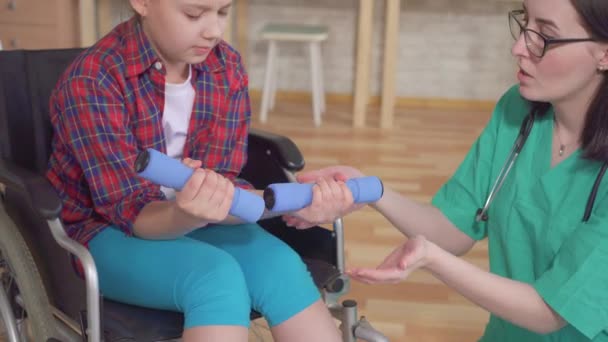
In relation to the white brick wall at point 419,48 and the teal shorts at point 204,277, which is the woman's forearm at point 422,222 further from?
the white brick wall at point 419,48

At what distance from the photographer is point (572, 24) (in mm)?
1156

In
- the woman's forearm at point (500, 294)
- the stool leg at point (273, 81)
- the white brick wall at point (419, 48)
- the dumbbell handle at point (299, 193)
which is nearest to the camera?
the dumbbell handle at point (299, 193)

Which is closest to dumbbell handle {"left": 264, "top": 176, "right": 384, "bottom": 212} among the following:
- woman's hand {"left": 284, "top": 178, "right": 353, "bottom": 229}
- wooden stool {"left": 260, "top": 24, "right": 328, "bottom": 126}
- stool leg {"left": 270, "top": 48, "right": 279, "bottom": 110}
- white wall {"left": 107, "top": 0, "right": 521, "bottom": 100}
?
woman's hand {"left": 284, "top": 178, "right": 353, "bottom": 229}

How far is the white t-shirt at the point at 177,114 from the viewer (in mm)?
1367

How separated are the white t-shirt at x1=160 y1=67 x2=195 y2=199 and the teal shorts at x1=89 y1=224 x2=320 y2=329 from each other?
163 millimetres

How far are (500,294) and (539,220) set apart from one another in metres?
0.17

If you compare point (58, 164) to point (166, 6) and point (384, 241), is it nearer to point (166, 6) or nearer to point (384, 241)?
point (166, 6)

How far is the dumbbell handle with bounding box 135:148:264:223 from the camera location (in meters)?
0.96

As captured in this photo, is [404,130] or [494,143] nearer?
[494,143]

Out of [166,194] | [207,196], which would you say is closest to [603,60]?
[207,196]

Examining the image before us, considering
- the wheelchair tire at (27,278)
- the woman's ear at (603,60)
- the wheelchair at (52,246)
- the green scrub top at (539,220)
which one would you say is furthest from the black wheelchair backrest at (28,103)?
the woman's ear at (603,60)

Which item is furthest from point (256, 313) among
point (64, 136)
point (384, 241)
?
point (384, 241)

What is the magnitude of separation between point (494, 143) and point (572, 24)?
0.94ft

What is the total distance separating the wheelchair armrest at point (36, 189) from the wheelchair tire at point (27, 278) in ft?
0.45
